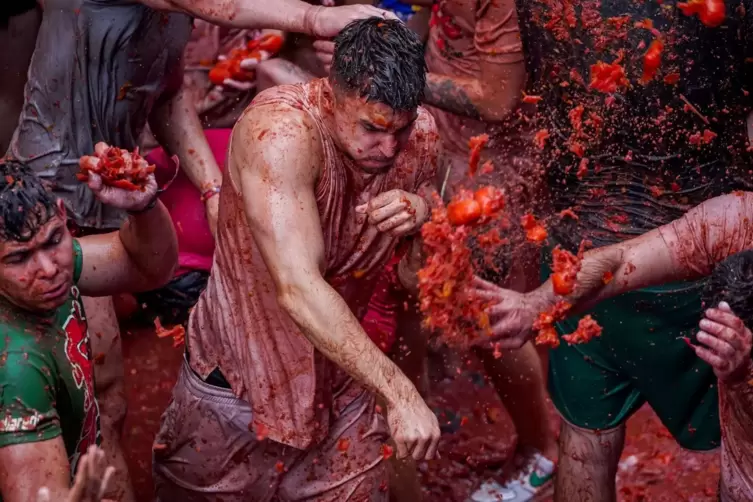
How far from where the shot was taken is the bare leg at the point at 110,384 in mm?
4164

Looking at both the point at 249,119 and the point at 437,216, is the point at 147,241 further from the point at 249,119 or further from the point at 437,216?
the point at 437,216

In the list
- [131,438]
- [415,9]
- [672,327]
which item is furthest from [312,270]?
[415,9]

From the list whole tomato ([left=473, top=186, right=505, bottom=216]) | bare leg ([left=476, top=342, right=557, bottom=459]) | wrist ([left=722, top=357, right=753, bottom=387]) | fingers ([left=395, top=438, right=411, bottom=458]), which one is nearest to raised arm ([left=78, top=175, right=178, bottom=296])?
whole tomato ([left=473, top=186, right=505, bottom=216])

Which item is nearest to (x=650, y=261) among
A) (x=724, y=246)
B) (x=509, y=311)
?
(x=724, y=246)

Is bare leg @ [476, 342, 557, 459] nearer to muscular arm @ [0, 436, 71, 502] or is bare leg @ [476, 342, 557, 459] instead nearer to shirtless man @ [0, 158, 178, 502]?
shirtless man @ [0, 158, 178, 502]

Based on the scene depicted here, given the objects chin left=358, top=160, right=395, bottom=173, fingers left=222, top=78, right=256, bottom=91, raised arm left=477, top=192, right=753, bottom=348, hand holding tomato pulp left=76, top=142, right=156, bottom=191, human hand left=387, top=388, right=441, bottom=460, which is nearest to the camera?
human hand left=387, top=388, right=441, bottom=460

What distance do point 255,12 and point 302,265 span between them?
119 cm

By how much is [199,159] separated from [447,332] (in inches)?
53.3

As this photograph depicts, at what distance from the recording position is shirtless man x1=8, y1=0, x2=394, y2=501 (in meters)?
4.00

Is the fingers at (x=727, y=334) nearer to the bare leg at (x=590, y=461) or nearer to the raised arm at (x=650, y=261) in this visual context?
the raised arm at (x=650, y=261)

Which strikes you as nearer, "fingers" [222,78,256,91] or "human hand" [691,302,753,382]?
"human hand" [691,302,753,382]

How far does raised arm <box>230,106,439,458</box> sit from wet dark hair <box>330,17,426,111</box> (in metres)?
0.21

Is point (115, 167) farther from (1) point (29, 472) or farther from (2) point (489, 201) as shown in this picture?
(2) point (489, 201)

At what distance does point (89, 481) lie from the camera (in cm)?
272
